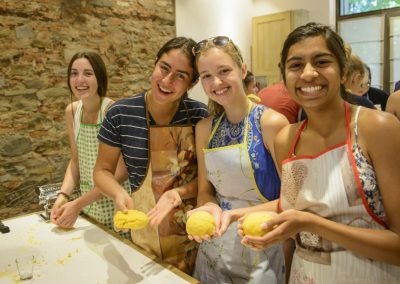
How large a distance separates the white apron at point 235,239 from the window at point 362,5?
5.14 meters

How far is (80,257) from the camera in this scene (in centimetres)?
150

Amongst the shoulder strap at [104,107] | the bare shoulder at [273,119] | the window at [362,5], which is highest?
the window at [362,5]

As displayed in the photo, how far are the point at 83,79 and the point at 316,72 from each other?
5.51 feet

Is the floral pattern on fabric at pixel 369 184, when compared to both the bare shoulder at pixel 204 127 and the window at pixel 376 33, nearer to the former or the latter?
the bare shoulder at pixel 204 127

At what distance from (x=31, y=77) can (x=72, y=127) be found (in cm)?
171

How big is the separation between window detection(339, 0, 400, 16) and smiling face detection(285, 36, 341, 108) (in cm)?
524

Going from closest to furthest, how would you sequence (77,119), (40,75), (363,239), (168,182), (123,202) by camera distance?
(363,239)
(123,202)
(168,182)
(77,119)
(40,75)

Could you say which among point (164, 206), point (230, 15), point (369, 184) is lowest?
point (164, 206)

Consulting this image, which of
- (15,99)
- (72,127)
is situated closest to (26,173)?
(15,99)

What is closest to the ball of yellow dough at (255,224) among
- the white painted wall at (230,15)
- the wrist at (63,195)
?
the wrist at (63,195)

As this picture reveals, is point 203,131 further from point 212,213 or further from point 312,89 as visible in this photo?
point 312,89

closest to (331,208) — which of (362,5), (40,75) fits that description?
(40,75)

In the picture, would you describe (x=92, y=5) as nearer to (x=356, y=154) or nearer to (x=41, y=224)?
(x=41, y=224)

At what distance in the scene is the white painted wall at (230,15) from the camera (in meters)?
5.24
